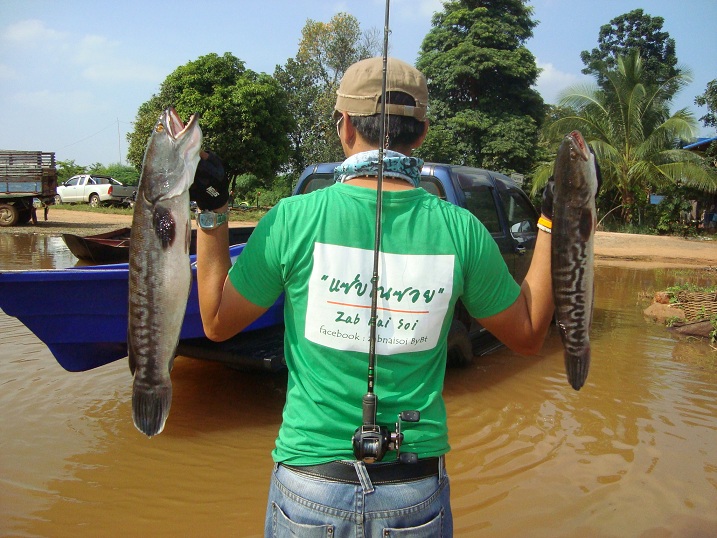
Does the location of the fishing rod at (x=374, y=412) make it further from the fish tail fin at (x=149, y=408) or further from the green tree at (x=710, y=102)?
the green tree at (x=710, y=102)

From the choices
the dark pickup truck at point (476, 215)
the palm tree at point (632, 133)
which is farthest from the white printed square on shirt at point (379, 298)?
the palm tree at point (632, 133)

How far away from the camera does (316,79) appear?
32875mm

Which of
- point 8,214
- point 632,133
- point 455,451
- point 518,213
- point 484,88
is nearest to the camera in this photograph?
point 455,451

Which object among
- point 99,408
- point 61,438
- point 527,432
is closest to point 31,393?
point 99,408

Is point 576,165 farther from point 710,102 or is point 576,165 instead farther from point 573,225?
point 710,102

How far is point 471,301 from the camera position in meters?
1.71

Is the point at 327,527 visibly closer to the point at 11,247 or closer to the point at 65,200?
the point at 11,247

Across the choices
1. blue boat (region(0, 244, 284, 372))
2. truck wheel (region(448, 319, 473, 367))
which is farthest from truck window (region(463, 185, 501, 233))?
blue boat (region(0, 244, 284, 372))

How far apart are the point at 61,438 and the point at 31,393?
103 centimetres

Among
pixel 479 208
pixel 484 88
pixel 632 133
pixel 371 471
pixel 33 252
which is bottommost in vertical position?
pixel 33 252

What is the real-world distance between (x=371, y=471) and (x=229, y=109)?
24.5 metres

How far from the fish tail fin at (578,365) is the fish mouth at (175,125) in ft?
4.37

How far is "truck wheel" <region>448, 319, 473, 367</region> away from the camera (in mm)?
5535

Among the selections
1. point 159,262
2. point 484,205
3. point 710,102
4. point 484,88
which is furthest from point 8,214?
point 710,102
